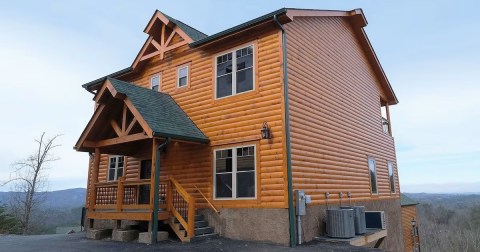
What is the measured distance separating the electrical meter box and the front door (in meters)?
6.71

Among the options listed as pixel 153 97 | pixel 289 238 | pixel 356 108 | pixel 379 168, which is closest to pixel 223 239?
pixel 289 238

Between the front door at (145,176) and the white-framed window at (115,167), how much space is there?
1608 millimetres

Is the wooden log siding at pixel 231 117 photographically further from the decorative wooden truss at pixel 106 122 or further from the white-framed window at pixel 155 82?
the decorative wooden truss at pixel 106 122

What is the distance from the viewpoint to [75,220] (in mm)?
75812

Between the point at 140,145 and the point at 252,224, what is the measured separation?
6152 millimetres

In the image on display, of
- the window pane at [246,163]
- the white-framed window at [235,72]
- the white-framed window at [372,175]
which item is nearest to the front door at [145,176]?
the white-framed window at [235,72]

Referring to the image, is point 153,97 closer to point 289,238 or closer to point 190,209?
point 190,209

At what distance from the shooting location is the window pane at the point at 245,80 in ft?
36.4

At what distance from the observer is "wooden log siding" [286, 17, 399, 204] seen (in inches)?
421

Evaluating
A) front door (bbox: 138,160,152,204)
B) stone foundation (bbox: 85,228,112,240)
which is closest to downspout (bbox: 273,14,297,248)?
front door (bbox: 138,160,152,204)

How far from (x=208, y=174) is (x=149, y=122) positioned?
2.74 meters

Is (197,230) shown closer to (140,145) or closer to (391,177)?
(140,145)

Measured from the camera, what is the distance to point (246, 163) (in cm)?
1045

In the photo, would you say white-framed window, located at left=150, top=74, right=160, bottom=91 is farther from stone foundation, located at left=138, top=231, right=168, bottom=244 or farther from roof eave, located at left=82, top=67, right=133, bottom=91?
stone foundation, located at left=138, top=231, right=168, bottom=244
